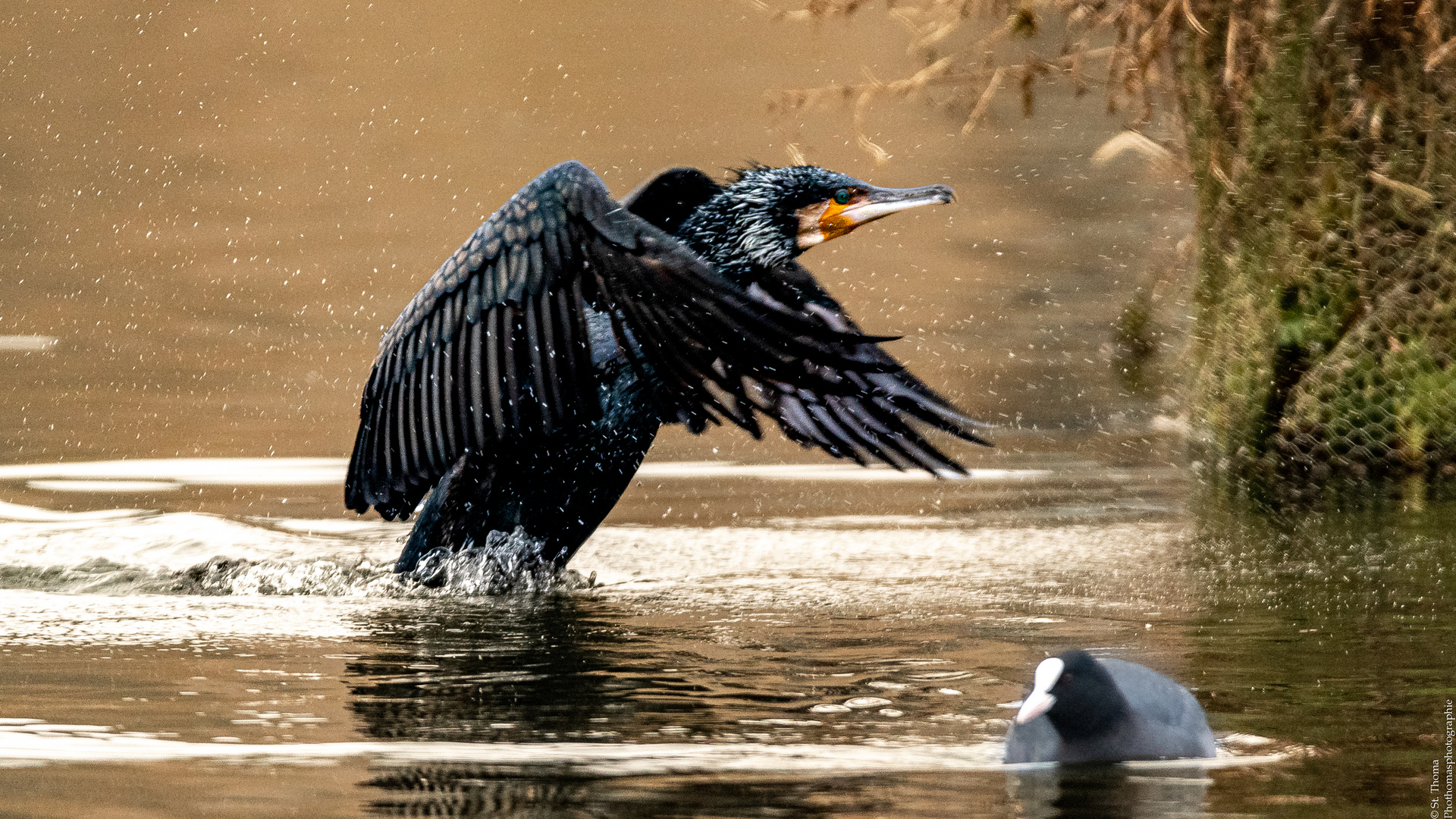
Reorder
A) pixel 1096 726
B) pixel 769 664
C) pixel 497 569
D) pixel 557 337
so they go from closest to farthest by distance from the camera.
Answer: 1. pixel 1096 726
2. pixel 769 664
3. pixel 557 337
4. pixel 497 569

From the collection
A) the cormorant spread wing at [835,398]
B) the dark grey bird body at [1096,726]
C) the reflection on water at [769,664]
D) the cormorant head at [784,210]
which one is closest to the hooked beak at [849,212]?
the cormorant head at [784,210]

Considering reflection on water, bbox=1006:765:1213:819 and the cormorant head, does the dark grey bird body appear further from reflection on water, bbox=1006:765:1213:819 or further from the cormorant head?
the cormorant head

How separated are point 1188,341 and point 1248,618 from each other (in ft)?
9.08

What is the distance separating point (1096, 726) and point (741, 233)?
7.86ft

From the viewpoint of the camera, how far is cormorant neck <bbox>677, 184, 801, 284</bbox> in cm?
570

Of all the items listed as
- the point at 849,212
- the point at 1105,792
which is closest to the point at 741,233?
the point at 849,212

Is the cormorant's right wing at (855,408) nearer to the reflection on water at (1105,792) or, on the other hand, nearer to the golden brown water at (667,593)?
the golden brown water at (667,593)

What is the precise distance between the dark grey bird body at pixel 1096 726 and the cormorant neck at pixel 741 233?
2252 millimetres

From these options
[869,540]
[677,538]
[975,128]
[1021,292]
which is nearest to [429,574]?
[677,538]

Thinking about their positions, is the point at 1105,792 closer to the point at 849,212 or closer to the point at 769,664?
the point at 769,664

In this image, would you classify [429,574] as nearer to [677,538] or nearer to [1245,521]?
[677,538]

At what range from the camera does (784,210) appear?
18.7ft

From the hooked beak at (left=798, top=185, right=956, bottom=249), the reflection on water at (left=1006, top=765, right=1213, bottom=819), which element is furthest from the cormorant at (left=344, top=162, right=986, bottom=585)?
the reflection on water at (left=1006, top=765, right=1213, bottom=819)

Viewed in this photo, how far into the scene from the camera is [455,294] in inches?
211
